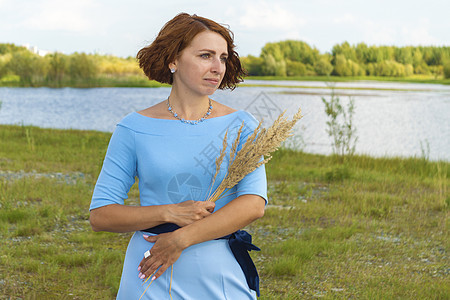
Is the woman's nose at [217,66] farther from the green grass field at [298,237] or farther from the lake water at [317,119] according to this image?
the lake water at [317,119]

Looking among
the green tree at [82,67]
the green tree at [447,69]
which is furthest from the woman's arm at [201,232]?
the green tree at [447,69]

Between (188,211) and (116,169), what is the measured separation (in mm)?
359

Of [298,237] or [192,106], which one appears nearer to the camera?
[192,106]

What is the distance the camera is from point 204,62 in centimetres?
201

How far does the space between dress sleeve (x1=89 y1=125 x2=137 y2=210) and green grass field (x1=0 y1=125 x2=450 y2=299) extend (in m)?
2.97

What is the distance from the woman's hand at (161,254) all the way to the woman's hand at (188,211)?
5cm

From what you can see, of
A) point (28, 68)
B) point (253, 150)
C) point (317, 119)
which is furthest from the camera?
point (28, 68)

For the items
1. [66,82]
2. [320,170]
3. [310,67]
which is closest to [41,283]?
[320,170]

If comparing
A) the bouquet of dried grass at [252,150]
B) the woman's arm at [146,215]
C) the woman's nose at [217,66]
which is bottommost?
the woman's arm at [146,215]

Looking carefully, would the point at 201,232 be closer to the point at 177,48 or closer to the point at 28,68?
the point at 177,48

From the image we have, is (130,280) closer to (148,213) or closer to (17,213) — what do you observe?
(148,213)

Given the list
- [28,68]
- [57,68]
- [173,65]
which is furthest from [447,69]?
[173,65]

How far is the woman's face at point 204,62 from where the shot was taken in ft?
6.57

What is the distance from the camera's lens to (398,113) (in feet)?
104
